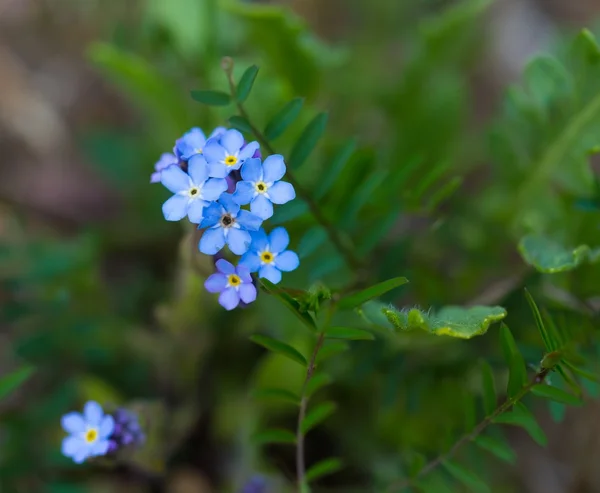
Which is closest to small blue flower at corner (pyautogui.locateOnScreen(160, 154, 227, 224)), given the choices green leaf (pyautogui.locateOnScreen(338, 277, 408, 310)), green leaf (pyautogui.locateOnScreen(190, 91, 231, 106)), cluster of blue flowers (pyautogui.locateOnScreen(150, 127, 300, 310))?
cluster of blue flowers (pyautogui.locateOnScreen(150, 127, 300, 310))

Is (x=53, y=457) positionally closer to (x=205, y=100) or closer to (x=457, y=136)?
(x=205, y=100)

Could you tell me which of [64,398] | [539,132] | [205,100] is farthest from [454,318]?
[64,398]

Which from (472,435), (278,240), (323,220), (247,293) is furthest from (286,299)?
(472,435)

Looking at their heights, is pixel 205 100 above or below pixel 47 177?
below

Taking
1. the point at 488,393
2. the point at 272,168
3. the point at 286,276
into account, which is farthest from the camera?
the point at 286,276

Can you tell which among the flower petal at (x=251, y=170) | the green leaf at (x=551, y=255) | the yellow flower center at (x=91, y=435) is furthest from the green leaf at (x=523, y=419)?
the yellow flower center at (x=91, y=435)

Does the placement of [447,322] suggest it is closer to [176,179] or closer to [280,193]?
[280,193]
